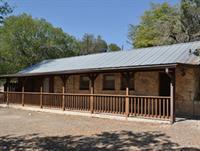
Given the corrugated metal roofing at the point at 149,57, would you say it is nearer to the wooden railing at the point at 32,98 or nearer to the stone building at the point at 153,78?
the stone building at the point at 153,78

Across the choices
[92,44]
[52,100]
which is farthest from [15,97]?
[92,44]

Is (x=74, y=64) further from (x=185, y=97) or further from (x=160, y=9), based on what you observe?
(x=160, y=9)

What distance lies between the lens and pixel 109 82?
19547 millimetres

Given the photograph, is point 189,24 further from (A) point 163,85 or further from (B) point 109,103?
(B) point 109,103

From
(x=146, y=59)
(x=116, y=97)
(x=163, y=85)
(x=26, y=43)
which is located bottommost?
(x=116, y=97)

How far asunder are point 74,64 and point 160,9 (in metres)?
25.6

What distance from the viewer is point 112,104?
56.7 ft

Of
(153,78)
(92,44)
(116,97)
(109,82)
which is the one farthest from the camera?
(92,44)

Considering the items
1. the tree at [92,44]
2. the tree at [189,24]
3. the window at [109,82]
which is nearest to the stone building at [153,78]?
the window at [109,82]

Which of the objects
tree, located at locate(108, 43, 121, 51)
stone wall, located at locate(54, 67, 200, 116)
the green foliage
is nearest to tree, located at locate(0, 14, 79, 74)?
the green foliage

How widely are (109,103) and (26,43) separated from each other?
25395 millimetres

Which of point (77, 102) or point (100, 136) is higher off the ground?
point (77, 102)

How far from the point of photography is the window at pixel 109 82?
1931 centimetres

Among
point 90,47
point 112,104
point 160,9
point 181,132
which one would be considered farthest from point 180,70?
point 90,47
